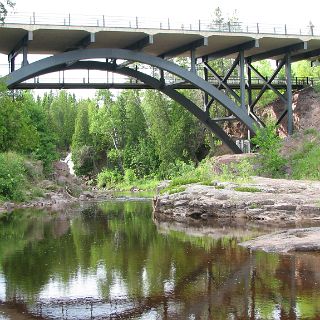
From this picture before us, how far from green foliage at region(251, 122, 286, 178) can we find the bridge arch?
2.13 meters

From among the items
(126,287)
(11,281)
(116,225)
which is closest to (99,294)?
(126,287)

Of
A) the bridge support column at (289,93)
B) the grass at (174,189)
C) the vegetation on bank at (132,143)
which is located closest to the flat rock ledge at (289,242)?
the grass at (174,189)

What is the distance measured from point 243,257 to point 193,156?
149ft

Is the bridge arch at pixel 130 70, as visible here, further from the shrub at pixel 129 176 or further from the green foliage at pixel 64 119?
the green foliage at pixel 64 119

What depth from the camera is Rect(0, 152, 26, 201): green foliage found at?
30895 mm

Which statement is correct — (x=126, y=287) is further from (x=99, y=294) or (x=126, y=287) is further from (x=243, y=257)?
(x=243, y=257)

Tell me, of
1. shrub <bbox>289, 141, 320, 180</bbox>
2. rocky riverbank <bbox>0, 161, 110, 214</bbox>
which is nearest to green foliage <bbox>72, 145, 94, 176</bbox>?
rocky riverbank <bbox>0, 161, 110, 214</bbox>

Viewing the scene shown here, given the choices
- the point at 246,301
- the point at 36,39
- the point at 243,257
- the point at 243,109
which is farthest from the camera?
the point at 243,109

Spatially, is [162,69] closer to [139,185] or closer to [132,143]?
[139,185]

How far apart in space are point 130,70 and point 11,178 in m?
10.6

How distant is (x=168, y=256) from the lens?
14672mm

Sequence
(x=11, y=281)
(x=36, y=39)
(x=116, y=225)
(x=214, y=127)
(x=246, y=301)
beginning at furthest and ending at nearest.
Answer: (x=214, y=127)
(x=36, y=39)
(x=116, y=225)
(x=11, y=281)
(x=246, y=301)

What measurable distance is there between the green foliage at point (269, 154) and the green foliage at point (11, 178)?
45.3 feet

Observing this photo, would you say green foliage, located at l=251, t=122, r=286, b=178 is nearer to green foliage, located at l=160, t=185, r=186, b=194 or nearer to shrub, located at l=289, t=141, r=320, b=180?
shrub, located at l=289, t=141, r=320, b=180
